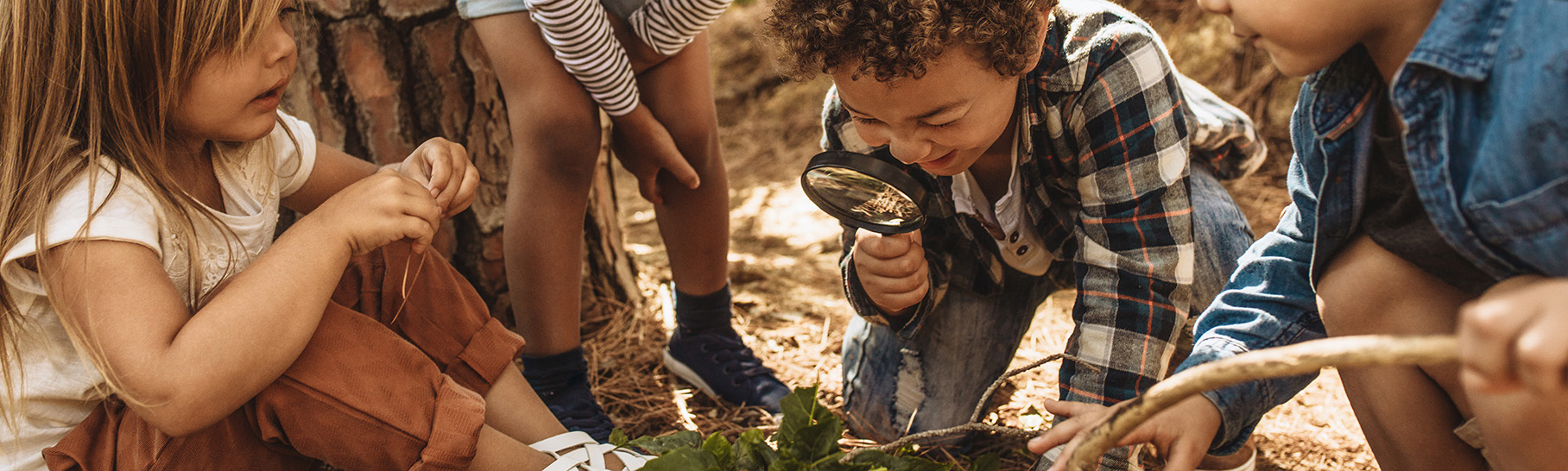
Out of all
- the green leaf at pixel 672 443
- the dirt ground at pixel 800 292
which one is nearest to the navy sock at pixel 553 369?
the dirt ground at pixel 800 292

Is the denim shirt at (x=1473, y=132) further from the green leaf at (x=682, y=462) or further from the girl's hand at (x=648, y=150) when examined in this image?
the girl's hand at (x=648, y=150)

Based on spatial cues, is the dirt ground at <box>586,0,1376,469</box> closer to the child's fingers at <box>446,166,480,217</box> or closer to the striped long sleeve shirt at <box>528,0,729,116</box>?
the striped long sleeve shirt at <box>528,0,729,116</box>

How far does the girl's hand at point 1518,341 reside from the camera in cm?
77

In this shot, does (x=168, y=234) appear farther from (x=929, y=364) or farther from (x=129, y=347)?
(x=929, y=364)

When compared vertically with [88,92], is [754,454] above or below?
below

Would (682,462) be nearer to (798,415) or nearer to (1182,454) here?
(798,415)

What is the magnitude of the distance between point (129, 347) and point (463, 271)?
50.7 inches

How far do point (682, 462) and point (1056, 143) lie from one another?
87 centimetres

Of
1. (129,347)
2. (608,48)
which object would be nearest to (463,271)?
(608,48)

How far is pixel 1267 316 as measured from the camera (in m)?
1.49

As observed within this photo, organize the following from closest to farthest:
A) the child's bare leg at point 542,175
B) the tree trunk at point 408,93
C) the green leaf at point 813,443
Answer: the green leaf at point 813,443, the child's bare leg at point 542,175, the tree trunk at point 408,93

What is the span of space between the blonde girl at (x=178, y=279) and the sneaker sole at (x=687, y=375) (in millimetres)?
734

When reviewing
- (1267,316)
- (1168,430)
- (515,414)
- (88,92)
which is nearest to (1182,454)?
(1168,430)

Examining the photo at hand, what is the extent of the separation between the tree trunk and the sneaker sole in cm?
53
